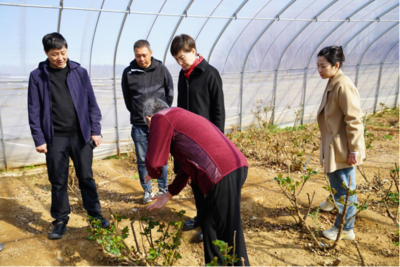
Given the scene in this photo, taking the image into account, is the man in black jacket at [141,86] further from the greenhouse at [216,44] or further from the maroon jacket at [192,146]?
the greenhouse at [216,44]

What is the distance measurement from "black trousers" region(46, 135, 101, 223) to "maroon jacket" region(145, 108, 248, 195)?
1.11 m

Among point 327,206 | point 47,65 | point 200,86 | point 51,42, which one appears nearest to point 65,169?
point 47,65

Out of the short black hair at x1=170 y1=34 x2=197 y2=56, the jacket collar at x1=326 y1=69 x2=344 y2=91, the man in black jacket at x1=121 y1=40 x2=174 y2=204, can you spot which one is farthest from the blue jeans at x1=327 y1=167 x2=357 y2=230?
the man in black jacket at x1=121 y1=40 x2=174 y2=204

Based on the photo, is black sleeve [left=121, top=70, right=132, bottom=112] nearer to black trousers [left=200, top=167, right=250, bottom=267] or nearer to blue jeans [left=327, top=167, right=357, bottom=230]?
black trousers [left=200, top=167, right=250, bottom=267]

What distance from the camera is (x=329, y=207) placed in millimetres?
3305

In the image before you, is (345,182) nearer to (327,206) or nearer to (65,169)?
(327,206)

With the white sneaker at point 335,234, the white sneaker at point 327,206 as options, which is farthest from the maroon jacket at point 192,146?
the white sneaker at point 327,206

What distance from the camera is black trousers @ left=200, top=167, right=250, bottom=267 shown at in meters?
1.95

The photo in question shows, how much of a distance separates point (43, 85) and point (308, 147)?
17.2ft

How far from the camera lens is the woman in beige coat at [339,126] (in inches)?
97.3

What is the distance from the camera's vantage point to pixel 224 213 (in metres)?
2.01

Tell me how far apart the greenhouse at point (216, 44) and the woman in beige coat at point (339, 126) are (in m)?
3.75

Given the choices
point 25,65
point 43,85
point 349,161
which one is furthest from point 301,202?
point 25,65

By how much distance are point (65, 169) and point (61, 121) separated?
0.44 m
